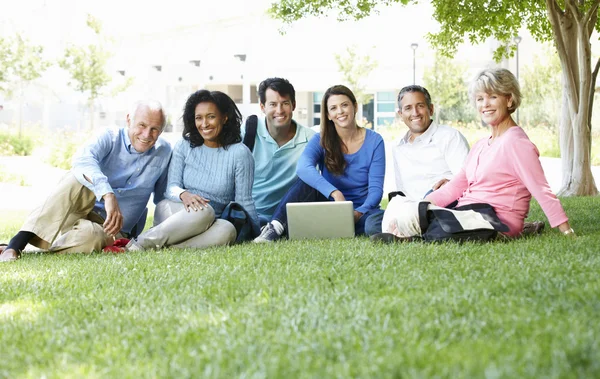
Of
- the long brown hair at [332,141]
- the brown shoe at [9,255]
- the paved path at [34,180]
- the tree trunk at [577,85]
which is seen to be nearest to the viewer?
the brown shoe at [9,255]

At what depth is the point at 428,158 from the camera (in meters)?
6.55

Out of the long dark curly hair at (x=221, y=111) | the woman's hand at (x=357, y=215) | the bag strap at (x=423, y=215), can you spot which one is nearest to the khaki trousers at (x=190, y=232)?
the long dark curly hair at (x=221, y=111)

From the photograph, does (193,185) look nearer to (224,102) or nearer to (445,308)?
(224,102)

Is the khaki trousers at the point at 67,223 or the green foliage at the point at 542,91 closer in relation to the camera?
the khaki trousers at the point at 67,223

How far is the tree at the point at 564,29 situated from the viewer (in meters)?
11.6

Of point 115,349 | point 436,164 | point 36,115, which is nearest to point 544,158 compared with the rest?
point 436,164

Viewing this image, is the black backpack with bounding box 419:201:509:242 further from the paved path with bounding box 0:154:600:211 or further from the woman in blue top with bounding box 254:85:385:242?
the paved path with bounding box 0:154:600:211

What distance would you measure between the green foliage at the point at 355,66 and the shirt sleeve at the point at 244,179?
3245 centimetres

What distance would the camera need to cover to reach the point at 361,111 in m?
42.7

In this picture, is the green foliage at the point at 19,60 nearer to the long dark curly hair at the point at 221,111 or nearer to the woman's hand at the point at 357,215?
the long dark curly hair at the point at 221,111

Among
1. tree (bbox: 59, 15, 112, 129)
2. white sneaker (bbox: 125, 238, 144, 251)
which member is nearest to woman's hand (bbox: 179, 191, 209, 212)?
white sneaker (bbox: 125, 238, 144, 251)

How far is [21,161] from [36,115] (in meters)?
22.4

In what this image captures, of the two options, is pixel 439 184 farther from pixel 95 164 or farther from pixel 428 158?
pixel 95 164

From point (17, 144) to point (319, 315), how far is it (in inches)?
1008
